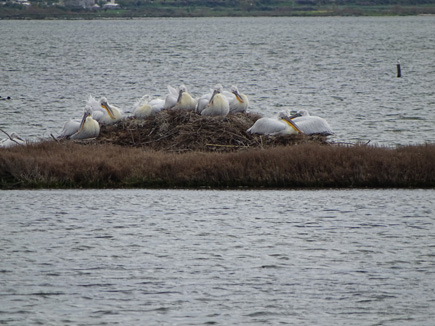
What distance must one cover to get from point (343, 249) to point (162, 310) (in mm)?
3539

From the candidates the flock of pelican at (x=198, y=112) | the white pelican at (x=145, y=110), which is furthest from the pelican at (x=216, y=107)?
the white pelican at (x=145, y=110)

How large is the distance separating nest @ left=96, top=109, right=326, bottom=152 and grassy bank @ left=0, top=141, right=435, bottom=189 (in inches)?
59.0

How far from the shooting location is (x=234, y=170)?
1725cm

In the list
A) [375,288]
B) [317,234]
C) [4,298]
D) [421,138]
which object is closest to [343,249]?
[317,234]

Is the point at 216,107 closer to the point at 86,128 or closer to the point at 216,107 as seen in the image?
the point at 216,107

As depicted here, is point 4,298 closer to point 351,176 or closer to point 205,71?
point 351,176

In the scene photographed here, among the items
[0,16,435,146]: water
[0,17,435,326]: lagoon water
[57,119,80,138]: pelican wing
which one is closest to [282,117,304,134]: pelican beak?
[0,17,435,326]: lagoon water

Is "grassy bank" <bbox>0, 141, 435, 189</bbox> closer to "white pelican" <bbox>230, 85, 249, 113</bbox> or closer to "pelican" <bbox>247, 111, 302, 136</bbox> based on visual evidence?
"pelican" <bbox>247, 111, 302, 136</bbox>

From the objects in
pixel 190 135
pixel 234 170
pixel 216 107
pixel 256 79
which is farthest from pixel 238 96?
pixel 256 79

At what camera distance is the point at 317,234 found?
13703 mm

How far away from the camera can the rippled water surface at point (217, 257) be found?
10.3m

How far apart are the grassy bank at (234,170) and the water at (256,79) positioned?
7.63 metres

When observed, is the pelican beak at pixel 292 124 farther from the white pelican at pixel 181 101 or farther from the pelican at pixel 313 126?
the white pelican at pixel 181 101

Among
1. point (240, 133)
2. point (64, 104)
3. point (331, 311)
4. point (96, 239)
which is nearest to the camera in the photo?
point (331, 311)
